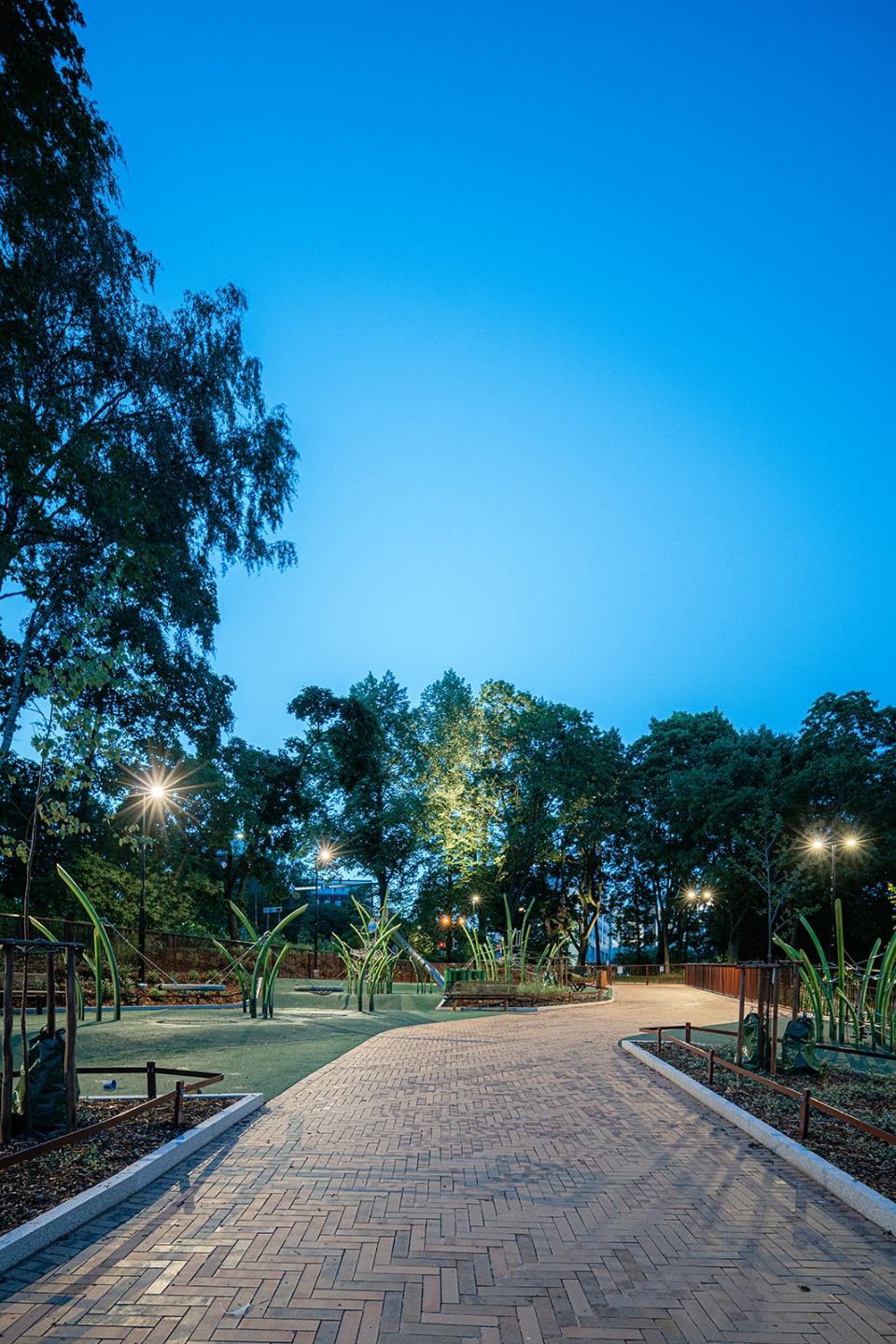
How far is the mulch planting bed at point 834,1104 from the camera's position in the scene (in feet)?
18.7

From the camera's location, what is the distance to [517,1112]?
759cm

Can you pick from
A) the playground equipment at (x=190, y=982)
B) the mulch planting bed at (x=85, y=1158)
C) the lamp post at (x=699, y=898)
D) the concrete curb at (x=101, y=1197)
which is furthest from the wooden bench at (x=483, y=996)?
the lamp post at (x=699, y=898)

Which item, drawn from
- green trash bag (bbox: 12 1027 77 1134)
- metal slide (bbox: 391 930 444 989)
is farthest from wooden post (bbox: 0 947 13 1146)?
metal slide (bbox: 391 930 444 989)

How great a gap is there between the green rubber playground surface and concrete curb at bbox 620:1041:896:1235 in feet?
14.0

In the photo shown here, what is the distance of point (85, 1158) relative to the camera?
17.5ft

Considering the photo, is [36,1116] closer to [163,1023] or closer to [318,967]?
[163,1023]

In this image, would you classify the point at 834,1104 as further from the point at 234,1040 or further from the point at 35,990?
the point at 35,990

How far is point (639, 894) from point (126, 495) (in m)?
44.9

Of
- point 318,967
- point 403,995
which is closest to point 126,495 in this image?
point 403,995

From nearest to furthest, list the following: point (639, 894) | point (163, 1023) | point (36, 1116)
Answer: point (36, 1116) < point (163, 1023) < point (639, 894)

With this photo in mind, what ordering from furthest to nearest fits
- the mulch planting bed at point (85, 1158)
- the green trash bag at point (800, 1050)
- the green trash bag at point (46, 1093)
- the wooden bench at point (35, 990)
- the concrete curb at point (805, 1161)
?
the wooden bench at point (35, 990) < the green trash bag at point (800, 1050) < the green trash bag at point (46, 1093) < the concrete curb at point (805, 1161) < the mulch planting bed at point (85, 1158)

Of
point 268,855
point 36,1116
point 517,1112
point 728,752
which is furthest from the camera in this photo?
point 728,752

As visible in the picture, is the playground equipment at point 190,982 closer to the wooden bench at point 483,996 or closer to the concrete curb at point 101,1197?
the wooden bench at point 483,996

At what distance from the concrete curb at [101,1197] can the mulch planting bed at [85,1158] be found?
120 millimetres
